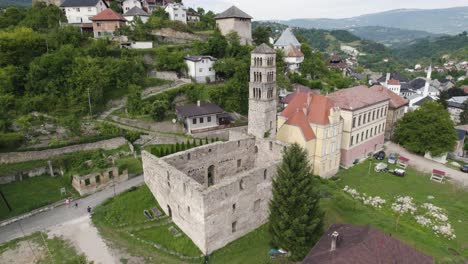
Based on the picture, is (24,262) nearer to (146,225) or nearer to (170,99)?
(146,225)

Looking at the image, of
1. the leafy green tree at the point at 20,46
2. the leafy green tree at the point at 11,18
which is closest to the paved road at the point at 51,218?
the leafy green tree at the point at 20,46

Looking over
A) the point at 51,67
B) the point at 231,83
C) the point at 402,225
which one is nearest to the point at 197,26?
the point at 231,83

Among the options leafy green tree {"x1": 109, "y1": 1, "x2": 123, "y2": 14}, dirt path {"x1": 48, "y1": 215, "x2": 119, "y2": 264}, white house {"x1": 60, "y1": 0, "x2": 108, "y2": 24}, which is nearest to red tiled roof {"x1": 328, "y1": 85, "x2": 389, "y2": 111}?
dirt path {"x1": 48, "y1": 215, "x2": 119, "y2": 264}

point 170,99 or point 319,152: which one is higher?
point 170,99

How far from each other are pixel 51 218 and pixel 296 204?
25.3 metres

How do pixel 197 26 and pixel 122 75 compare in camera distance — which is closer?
pixel 122 75

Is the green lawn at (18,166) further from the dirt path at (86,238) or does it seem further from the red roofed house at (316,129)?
the red roofed house at (316,129)

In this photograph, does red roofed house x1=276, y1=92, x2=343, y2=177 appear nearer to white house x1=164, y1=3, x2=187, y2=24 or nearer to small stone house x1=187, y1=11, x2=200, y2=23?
white house x1=164, y1=3, x2=187, y2=24

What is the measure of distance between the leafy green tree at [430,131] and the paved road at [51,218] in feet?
154

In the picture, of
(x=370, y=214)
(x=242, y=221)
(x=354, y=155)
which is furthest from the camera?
(x=354, y=155)

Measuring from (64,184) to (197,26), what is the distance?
195 feet

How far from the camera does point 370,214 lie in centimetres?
Answer: 3259

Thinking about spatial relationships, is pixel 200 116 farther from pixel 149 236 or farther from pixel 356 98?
pixel 149 236

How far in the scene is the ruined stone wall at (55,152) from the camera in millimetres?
40375
